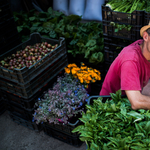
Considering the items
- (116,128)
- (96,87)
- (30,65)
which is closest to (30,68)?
(30,65)

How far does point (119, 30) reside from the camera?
2.81 m

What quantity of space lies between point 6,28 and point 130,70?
255 cm

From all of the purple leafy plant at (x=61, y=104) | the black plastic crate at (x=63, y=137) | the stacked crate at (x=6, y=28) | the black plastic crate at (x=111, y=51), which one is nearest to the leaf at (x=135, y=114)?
the purple leafy plant at (x=61, y=104)

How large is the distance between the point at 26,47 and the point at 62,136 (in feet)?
5.61

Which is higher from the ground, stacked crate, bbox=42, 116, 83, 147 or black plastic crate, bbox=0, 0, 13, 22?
black plastic crate, bbox=0, 0, 13, 22

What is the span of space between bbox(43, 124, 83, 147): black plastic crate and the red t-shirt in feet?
3.55

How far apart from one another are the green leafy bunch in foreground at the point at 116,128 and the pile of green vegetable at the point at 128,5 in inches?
66.3

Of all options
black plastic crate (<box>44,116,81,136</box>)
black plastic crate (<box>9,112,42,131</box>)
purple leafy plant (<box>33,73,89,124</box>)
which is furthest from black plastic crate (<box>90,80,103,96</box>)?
black plastic crate (<box>9,112,42,131</box>)

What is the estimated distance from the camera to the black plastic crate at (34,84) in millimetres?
2748

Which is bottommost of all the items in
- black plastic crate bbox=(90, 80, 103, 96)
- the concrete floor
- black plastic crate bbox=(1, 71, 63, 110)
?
the concrete floor

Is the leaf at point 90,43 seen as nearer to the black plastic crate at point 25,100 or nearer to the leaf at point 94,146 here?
the black plastic crate at point 25,100

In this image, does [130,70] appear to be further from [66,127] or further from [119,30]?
[66,127]

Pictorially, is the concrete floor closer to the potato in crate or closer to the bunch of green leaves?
the potato in crate

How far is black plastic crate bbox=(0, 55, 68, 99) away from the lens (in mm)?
2748
